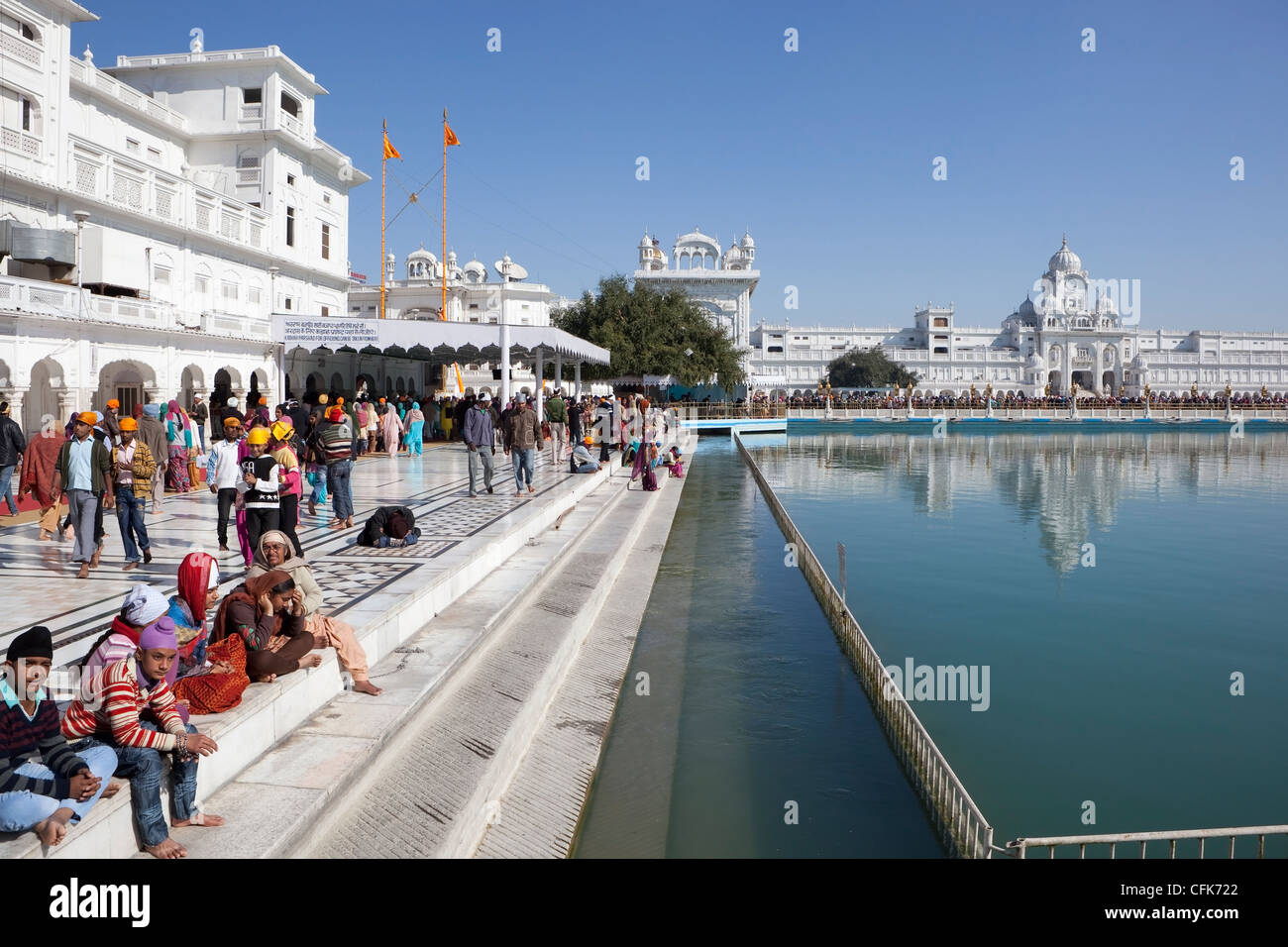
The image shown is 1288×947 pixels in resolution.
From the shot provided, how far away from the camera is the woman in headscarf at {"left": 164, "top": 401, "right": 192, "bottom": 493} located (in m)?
12.4

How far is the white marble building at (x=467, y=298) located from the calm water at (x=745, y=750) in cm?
3467

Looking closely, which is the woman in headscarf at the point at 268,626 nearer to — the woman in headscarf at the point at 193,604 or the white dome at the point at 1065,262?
the woman in headscarf at the point at 193,604

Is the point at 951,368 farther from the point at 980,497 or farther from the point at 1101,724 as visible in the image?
the point at 1101,724

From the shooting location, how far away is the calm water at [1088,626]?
222 inches

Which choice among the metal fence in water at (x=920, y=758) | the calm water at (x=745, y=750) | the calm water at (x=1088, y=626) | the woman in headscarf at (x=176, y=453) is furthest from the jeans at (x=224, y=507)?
the calm water at (x=1088, y=626)

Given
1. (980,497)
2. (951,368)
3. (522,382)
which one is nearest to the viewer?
(980,497)

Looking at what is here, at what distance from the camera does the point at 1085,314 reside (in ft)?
323

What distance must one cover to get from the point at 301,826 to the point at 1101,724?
18.4ft

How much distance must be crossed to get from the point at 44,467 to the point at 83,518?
1.78 metres

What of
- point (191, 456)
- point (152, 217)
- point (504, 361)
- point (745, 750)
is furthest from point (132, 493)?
point (152, 217)

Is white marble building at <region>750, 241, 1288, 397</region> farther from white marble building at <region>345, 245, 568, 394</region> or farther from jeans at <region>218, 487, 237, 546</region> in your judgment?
jeans at <region>218, 487, 237, 546</region>

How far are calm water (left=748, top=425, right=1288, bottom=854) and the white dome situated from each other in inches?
3509
